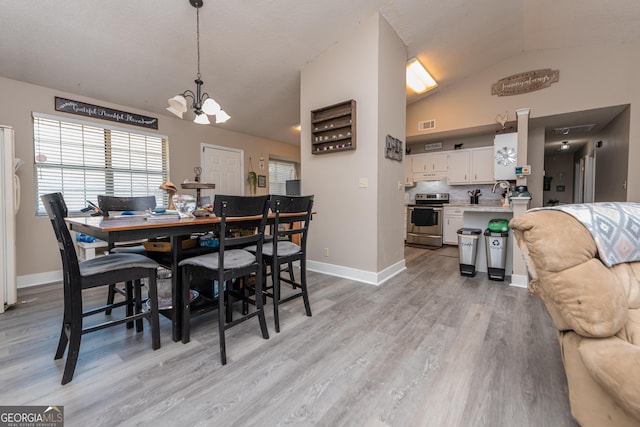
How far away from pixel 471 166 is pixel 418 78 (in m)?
2.17

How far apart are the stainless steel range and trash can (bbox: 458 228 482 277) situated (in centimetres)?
199

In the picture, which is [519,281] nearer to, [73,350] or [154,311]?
[154,311]

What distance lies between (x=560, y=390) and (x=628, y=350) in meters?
0.74

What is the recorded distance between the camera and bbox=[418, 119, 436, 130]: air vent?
511 centimetres

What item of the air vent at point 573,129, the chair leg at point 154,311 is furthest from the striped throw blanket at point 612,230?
the air vent at point 573,129

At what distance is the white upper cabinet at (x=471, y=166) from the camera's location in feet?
17.3

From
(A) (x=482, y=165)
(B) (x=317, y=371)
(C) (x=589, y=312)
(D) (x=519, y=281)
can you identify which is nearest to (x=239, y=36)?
(B) (x=317, y=371)

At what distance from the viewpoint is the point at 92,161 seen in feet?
11.6

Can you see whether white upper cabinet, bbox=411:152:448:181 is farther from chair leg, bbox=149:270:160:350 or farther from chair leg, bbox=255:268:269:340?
chair leg, bbox=149:270:160:350

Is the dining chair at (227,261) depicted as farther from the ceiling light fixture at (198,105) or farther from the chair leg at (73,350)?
the ceiling light fixture at (198,105)

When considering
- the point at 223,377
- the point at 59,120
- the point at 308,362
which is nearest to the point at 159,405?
the point at 223,377

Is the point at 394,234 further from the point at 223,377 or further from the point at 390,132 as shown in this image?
the point at 223,377

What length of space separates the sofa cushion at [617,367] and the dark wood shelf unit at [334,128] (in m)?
2.68

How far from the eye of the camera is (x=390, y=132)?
134 inches
